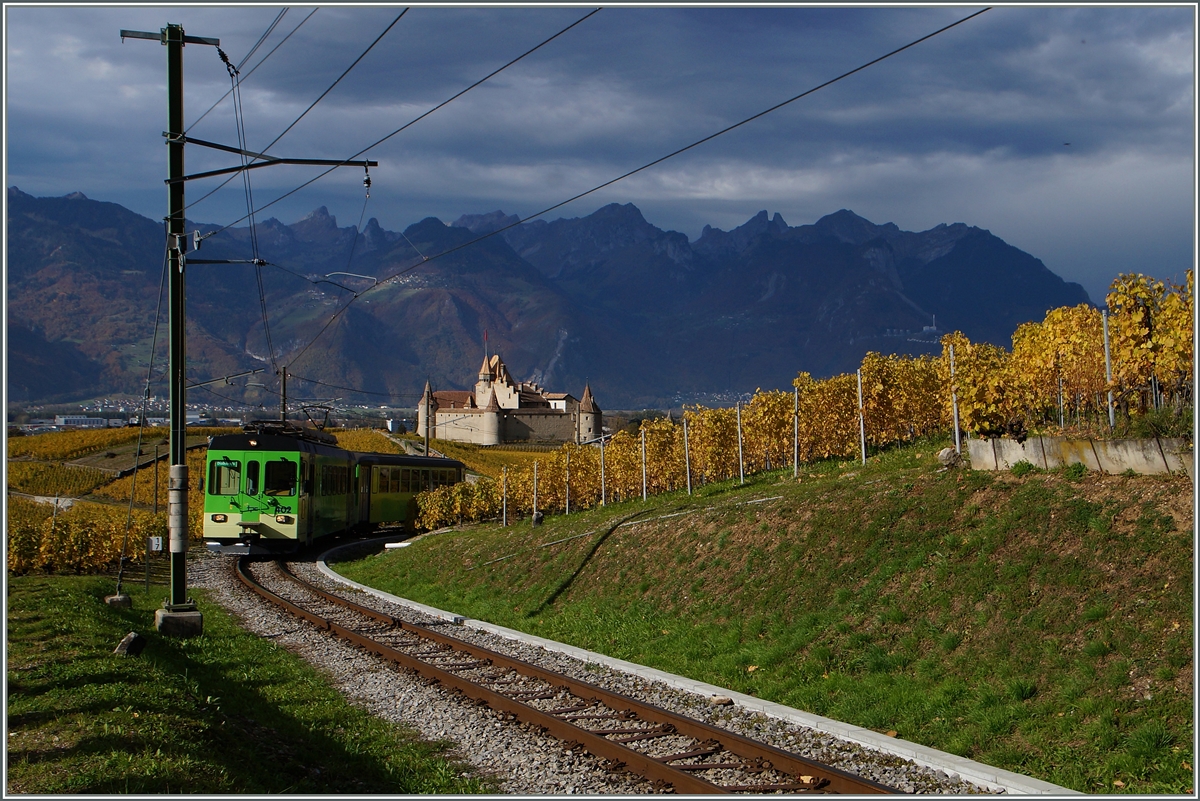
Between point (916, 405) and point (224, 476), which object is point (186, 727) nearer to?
point (224, 476)

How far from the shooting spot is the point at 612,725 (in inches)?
385

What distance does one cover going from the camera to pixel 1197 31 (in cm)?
863

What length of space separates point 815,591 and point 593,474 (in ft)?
74.6

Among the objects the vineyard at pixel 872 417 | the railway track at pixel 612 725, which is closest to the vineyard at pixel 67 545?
the vineyard at pixel 872 417

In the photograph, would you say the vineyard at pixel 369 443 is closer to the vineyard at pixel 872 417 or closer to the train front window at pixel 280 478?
the vineyard at pixel 872 417

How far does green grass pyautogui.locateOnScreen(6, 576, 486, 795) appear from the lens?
716 cm

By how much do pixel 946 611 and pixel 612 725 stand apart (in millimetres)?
4044

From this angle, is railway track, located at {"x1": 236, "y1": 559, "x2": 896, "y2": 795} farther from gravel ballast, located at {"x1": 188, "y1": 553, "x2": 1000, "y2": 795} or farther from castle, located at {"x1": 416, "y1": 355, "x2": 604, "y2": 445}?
castle, located at {"x1": 416, "y1": 355, "x2": 604, "y2": 445}

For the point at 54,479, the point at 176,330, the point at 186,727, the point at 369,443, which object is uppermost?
the point at 369,443

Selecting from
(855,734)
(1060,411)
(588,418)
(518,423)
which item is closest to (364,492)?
(1060,411)

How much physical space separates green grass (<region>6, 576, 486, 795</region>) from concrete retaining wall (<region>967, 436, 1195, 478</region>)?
8477mm

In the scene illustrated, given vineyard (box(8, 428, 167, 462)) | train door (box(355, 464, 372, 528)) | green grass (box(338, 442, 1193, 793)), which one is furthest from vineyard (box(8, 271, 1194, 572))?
vineyard (box(8, 428, 167, 462))

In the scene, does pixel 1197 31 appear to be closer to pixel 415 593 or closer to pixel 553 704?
pixel 553 704

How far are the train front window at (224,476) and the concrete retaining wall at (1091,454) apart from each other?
2115 cm
